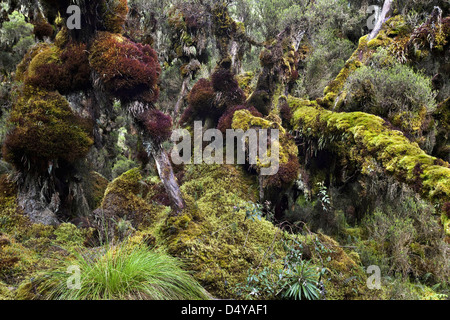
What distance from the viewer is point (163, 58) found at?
16.2 m

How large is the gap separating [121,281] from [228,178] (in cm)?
469

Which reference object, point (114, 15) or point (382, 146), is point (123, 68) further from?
point (382, 146)

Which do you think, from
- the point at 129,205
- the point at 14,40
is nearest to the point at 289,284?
the point at 129,205

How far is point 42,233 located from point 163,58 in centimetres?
1275

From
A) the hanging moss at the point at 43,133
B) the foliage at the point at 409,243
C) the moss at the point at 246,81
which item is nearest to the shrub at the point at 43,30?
the hanging moss at the point at 43,133

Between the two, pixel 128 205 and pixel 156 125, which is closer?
pixel 156 125

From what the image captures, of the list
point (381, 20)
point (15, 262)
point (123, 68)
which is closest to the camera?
point (15, 262)

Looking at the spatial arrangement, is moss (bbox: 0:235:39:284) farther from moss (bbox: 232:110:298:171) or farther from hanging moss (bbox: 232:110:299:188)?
moss (bbox: 232:110:298:171)

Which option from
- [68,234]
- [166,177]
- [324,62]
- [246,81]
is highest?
[324,62]

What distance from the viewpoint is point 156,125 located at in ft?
19.0

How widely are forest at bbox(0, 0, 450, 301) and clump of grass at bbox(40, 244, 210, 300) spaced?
0.07 ft

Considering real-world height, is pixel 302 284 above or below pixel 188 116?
below

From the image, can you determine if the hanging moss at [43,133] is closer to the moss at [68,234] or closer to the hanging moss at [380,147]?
the moss at [68,234]
